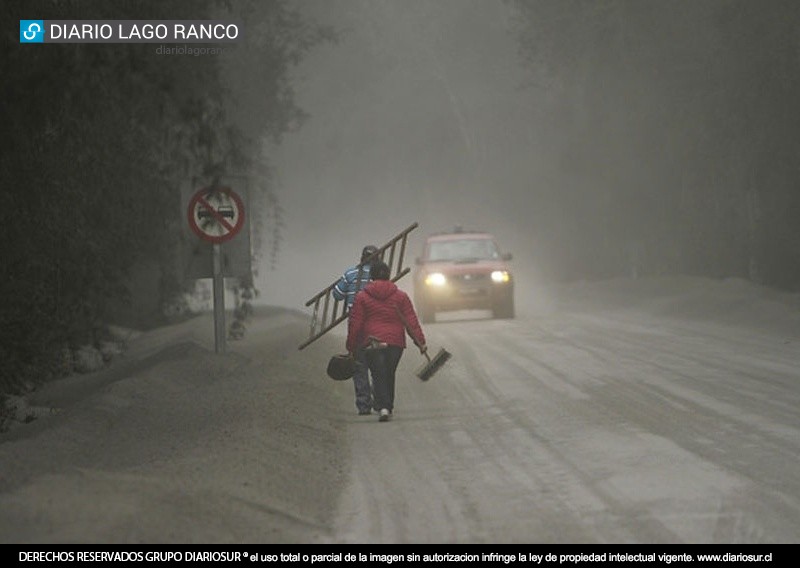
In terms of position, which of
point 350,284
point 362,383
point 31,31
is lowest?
point 362,383

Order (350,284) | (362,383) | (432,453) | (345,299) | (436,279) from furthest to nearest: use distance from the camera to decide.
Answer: (436,279) < (345,299) < (350,284) < (362,383) < (432,453)

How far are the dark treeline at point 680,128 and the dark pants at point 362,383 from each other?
18364 millimetres

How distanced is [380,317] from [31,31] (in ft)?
16.4

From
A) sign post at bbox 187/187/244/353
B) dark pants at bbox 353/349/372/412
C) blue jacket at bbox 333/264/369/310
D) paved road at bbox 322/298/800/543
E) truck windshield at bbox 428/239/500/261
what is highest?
sign post at bbox 187/187/244/353

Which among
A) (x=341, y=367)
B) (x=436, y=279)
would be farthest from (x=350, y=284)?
(x=436, y=279)

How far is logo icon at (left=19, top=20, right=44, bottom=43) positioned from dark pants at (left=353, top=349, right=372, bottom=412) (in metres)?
5.05

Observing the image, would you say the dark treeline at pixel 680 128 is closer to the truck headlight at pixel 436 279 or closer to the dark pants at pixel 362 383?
the truck headlight at pixel 436 279

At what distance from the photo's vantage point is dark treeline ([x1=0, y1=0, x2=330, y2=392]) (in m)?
13.6

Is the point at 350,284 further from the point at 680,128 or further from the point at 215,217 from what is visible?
the point at 680,128

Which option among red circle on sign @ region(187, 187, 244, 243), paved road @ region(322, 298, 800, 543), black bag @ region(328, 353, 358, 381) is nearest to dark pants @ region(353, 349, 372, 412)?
black bag @ region(328, 353, 358, 381)

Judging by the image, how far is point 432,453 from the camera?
1334 cm

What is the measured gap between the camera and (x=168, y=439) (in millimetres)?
14648

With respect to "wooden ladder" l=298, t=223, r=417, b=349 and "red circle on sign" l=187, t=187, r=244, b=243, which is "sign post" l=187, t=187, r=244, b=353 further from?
"wooden ladder" l=298, t=223, r=417, b=349
